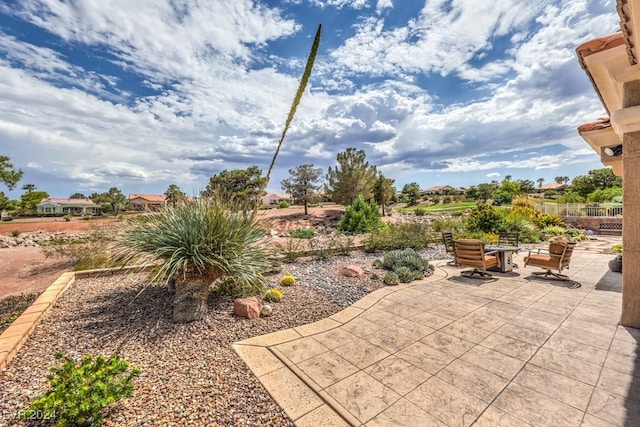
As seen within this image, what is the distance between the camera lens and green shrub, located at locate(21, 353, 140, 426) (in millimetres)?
1821

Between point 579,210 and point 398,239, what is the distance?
590 inches

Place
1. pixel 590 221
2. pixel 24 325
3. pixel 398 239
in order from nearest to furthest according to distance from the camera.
Answer: pixel 24 325, pixel 398 239, pixel 590 221

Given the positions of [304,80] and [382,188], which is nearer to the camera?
[304,80]

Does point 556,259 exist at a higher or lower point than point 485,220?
lower

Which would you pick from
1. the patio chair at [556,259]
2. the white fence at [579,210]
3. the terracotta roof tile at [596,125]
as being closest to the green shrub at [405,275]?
the patio chair at [556,259]

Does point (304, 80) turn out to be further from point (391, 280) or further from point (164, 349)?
point (391, 280)

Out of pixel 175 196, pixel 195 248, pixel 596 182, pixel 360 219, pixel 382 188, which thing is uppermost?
pixel 596 182

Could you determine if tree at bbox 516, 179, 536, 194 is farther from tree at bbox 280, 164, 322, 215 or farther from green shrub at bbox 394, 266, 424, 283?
green shrub at bbox 394, 266, 424, 283

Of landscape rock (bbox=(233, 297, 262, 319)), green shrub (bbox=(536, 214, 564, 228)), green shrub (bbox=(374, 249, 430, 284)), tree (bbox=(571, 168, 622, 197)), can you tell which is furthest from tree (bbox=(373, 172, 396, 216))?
tree (bbox=(571, 168, 622, 197))

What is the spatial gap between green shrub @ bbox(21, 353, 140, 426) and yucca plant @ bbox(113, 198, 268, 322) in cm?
145

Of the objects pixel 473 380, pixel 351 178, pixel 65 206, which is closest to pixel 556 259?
pixel 473 380

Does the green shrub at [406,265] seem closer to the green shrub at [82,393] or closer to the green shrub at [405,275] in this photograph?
the green shrub at [405,275]

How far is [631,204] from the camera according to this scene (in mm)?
3672

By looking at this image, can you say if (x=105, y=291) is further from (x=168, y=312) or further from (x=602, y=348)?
(x=602, y=348)
